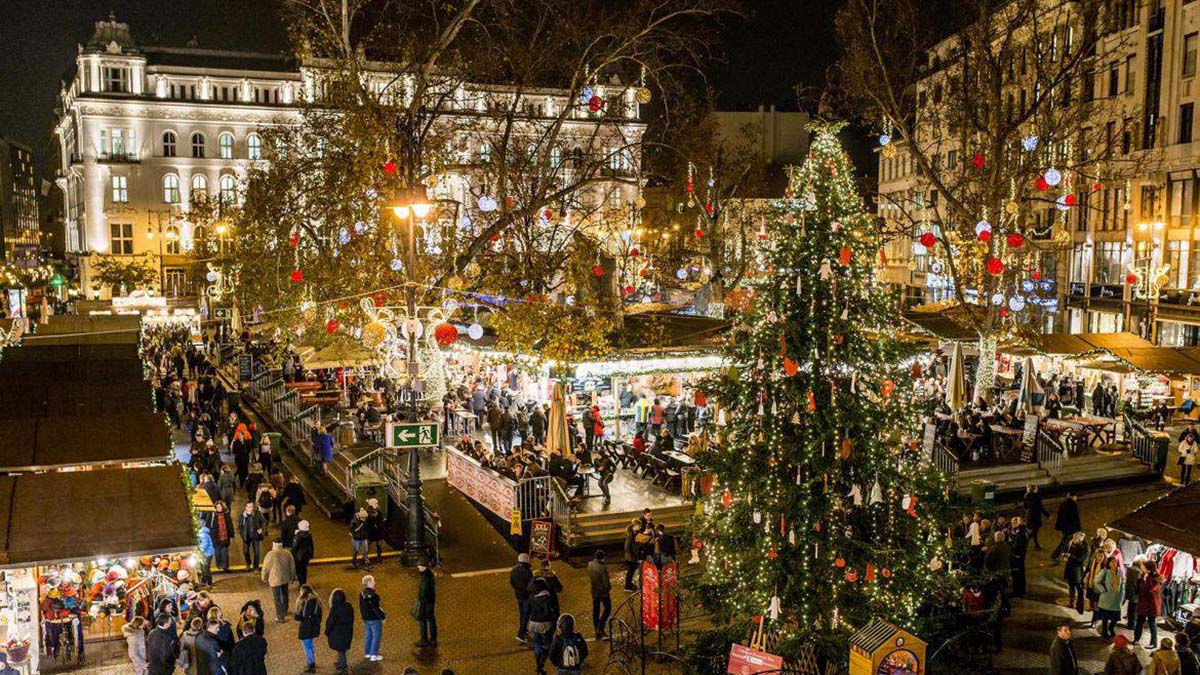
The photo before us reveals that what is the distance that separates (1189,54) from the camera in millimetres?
37000

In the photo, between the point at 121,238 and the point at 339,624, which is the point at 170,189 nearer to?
the point at 121,238

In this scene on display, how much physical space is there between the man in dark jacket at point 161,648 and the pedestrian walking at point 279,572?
2.21m

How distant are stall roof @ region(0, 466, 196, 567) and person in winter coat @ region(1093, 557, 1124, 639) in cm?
1155

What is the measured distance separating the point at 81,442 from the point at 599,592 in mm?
7477

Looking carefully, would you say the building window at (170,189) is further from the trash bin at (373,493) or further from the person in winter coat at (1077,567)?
the person in winter coat at (1077,567)

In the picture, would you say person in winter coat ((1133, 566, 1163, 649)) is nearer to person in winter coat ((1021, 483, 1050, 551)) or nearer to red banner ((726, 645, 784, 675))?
person in winter coat ((1021, 483, 1050, 551))

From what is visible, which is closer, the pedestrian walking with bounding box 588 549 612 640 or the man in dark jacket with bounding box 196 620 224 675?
the man in dark jacket with bounding box 196 620 224 675

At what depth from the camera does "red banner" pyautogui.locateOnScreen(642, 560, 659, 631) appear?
518 inches

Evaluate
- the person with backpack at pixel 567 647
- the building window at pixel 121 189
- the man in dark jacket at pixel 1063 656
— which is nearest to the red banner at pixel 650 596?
the person with backpack at pixel 567 647

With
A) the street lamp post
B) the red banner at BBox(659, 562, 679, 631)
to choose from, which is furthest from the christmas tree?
the street lamp post

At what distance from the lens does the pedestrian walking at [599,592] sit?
13664 millimetres

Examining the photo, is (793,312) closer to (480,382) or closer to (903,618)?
(903,618)

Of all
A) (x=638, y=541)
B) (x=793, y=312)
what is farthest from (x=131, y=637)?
(x=793, y=312)

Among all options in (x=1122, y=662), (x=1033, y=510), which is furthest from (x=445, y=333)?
(x=1122, y=662)
